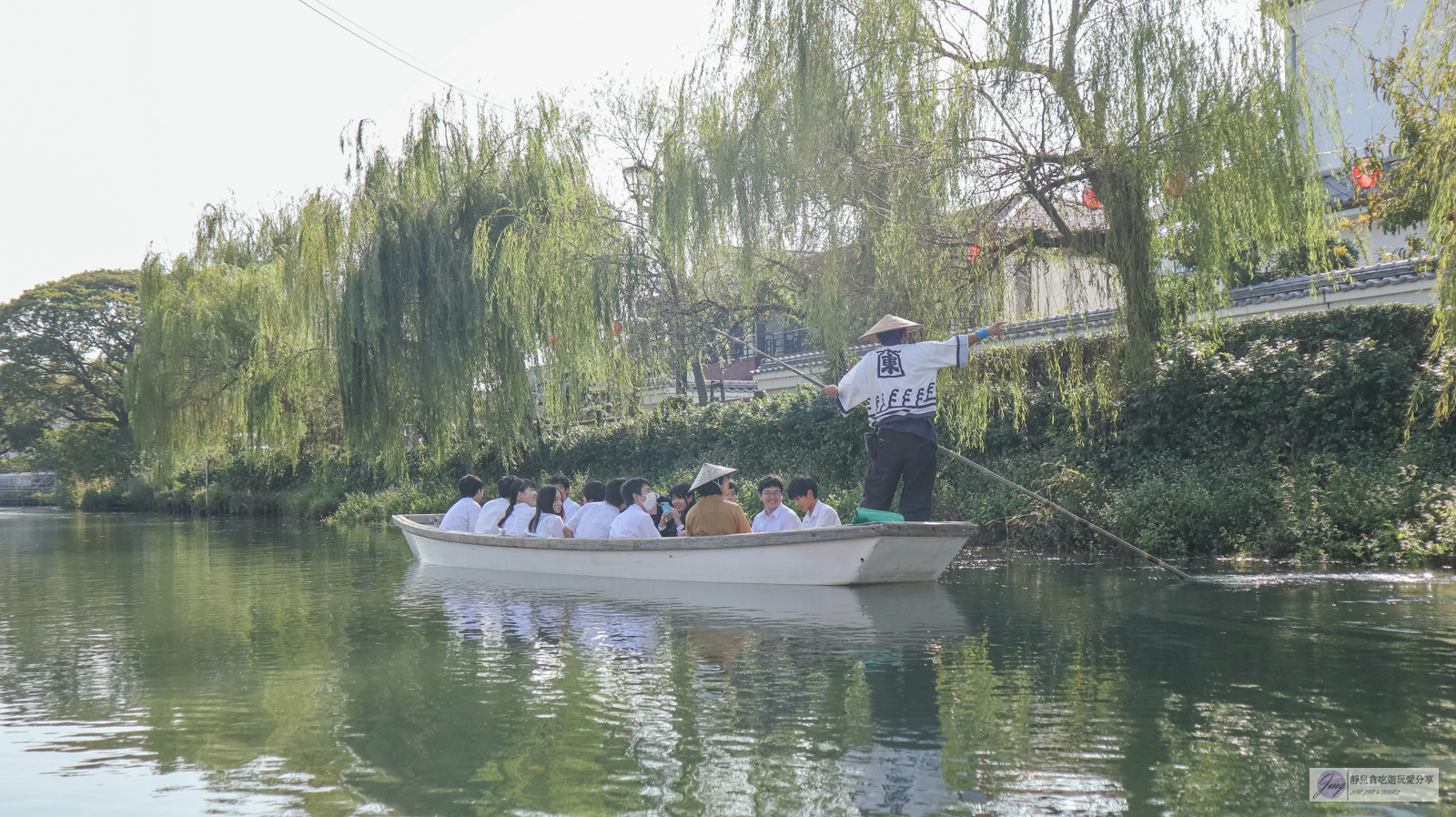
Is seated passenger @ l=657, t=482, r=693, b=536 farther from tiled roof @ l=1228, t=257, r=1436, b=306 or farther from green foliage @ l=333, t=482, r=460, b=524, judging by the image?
green foliage @ l=333, t=482, r=460, b=524

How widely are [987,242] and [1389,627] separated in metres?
5.64

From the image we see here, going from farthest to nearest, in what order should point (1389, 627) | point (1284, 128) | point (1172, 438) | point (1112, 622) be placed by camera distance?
point (1172, 438), point (1284, 128), point (1112, 622), point (1389, 627)

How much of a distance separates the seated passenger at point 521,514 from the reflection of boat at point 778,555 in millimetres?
785

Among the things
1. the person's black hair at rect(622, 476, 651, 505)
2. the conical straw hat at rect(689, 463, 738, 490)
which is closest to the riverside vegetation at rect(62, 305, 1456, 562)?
the conical straw hat at rect(689, 463, 738, 490)

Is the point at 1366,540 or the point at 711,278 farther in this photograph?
the point at 711,278

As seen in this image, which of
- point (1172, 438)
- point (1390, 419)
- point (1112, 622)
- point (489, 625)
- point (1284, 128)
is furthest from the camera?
point (1172, 438)

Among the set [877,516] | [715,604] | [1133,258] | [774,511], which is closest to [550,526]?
[774,511]

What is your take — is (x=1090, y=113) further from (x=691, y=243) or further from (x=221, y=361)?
(x=221, y=361)

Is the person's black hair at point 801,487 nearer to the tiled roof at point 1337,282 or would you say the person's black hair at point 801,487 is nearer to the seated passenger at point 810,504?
the seated passenger at point 810,504

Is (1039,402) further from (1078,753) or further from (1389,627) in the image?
(1078,753)

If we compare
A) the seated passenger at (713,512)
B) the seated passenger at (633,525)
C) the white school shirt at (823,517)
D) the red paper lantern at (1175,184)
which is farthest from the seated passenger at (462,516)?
the red paper lantern at (1175,184)

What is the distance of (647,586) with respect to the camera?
992 centimetres

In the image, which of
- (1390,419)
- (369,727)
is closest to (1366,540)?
(1390,419)

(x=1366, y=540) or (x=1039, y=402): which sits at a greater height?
(x=1039, y=402)
